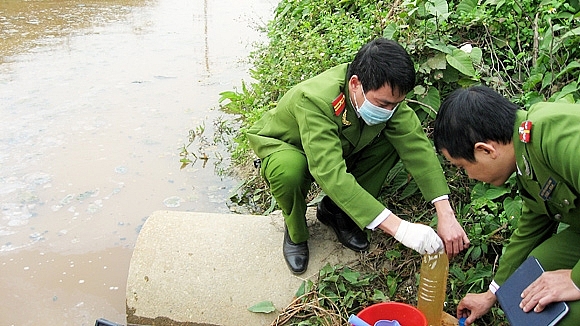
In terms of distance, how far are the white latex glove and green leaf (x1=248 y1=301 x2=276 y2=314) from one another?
28.7 inches

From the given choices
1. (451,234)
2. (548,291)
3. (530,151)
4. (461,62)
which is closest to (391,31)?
(461,62)

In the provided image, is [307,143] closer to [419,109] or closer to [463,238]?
[463,238]

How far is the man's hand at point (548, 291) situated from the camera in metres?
1.98

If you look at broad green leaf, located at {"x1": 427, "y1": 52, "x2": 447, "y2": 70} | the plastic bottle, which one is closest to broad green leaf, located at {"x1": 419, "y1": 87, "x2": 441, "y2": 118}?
broad green leaf, located at {"x1": 427, "y1": 52, "x2": 447, "y2": 70}

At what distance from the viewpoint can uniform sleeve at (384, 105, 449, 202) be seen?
270 cm

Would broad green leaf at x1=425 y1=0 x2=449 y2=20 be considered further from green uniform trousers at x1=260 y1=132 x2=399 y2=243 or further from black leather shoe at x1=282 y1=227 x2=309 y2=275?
black leather shoe at x1=282 y1=227 x2=309 y2=275

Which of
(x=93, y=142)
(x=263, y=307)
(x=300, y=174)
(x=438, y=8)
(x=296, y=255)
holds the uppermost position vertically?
(x=438, y=8)

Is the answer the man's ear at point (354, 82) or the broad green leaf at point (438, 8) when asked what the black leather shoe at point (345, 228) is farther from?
the broad green leaf at point (438, 8)

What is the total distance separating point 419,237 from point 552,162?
604 mm

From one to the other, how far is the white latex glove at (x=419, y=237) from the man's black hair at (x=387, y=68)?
0.58m

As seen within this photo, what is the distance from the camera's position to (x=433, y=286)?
2.57m

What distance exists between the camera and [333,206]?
3.06m

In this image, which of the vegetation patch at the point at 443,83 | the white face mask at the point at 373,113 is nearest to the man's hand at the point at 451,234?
the vegetation patch at the point at 443,83

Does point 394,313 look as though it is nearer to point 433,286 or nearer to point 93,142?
point 433,286
